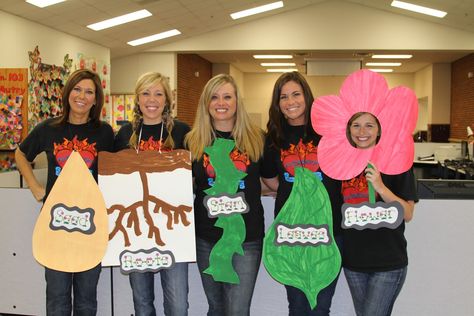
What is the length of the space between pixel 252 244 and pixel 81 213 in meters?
0.71

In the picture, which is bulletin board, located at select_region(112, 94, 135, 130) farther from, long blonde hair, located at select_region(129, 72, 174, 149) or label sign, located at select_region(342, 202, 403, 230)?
label sign, located at select_region(342, 202, 403, 230)

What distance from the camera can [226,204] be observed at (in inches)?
75.8

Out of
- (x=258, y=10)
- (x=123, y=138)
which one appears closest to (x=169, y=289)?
(x=123, y=138)

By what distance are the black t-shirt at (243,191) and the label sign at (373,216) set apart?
38 cm

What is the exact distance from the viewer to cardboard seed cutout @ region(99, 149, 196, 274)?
6.48 feet

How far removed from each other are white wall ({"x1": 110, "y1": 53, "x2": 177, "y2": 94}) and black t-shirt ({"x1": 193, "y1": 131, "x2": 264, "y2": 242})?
30.4 ft

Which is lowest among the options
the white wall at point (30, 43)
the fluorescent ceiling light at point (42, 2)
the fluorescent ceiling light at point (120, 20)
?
the white wall at point (30, 43)

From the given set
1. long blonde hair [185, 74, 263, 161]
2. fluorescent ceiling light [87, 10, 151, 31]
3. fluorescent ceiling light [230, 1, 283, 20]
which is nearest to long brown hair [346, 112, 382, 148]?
long blonde hair [185, 74, 263, 161]

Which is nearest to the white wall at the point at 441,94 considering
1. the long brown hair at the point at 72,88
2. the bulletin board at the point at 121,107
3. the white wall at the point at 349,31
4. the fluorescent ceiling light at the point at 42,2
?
the white wall at the point at 349,31

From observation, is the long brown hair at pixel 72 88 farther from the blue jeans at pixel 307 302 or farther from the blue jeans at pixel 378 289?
the blue jeans at pixel 378 289

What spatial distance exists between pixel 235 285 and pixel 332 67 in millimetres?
10757

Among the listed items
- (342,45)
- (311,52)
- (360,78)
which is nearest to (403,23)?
(342,45)

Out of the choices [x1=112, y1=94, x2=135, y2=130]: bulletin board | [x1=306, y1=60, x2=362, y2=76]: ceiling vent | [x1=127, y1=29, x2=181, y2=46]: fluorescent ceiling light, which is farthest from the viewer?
[x1=306, y1=60, x2=362, y2=76]: ceiling vent

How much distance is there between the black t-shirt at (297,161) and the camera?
6.23 ft
